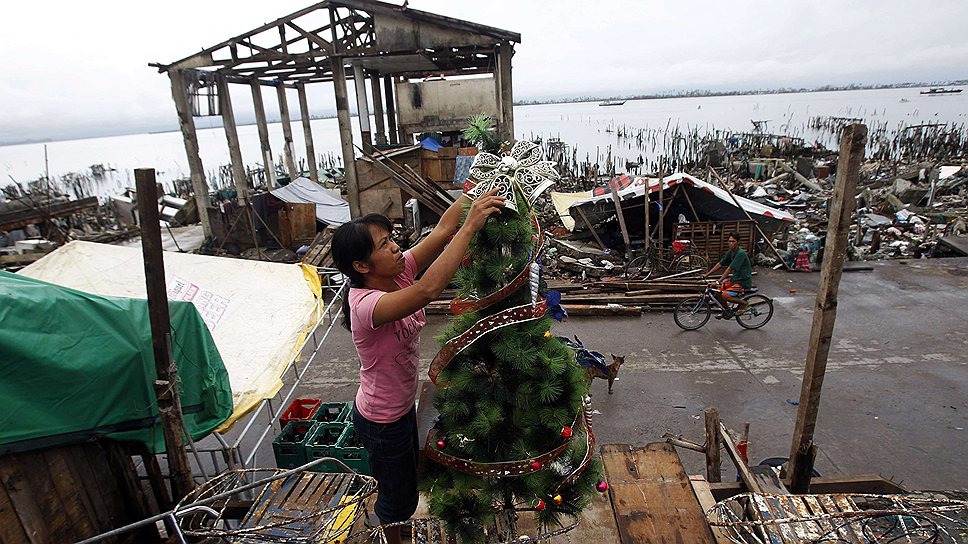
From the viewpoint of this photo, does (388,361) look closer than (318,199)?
Yes

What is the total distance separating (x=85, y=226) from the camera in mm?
18266

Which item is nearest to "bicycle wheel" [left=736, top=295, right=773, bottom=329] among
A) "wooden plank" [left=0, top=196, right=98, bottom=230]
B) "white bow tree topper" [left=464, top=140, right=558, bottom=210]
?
"white bow tree topper" [left=464, top=140, right=558, bottom=210]

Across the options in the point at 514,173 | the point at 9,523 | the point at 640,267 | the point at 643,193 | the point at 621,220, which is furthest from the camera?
the point at 643,193

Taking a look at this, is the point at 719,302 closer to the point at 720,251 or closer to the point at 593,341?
the point at 593,341

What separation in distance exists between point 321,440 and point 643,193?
397 inches

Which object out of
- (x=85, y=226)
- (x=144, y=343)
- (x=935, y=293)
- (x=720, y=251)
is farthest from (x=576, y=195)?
(x=85, y=226)

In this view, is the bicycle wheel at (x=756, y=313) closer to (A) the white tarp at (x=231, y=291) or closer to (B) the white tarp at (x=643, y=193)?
(B) the white tarp at (x=643, y=193)

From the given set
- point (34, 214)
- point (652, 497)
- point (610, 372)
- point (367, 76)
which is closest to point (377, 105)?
point (367, 76)

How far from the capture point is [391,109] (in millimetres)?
18781

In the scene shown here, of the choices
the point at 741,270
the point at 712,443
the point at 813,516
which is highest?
the point at 813,516

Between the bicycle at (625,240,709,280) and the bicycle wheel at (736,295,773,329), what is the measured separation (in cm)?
195

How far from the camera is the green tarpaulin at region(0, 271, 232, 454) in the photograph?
8.56 ft

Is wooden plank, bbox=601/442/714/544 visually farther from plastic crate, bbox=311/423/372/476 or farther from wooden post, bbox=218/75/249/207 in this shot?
wooden post, bbox=218/75/249/207

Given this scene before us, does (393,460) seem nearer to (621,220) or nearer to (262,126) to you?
(621,220)
